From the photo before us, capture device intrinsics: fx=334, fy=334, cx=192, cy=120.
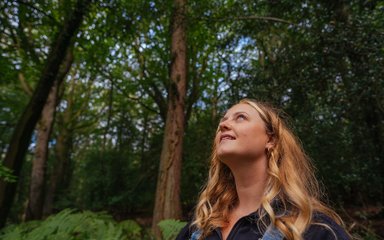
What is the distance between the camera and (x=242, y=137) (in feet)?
7.31

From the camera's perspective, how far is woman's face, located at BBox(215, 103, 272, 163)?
2201 millimetres

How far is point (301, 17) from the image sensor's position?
7.81 m

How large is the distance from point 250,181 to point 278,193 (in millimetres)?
262

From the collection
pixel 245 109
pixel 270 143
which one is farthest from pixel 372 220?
pixel 245 109

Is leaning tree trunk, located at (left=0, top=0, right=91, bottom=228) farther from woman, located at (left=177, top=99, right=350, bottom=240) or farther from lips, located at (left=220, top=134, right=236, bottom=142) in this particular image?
lips, located at (left=220, top=134, right=236, bottom=142)

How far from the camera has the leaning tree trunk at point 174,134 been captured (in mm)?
6848

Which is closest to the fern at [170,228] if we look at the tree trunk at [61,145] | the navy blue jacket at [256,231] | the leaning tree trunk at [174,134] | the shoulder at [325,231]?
the leaning tree trunk at [174,134]

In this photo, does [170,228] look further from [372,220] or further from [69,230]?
[372,220]

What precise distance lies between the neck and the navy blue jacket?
0.53 feet

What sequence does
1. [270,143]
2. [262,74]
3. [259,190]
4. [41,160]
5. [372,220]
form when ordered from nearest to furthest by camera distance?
[259,190] < [270,143] < [262,74] < [372,220] < [41,160]

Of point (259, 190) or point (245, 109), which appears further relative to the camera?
point (245, 109)

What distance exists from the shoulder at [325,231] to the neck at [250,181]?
478mm

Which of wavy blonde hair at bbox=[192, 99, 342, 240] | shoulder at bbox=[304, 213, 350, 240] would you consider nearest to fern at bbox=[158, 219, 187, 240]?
wavy blonde hair at bbox=[192, 99, 342, 240]

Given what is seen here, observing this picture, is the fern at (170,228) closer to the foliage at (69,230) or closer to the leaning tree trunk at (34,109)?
the foliage at (69,230)
